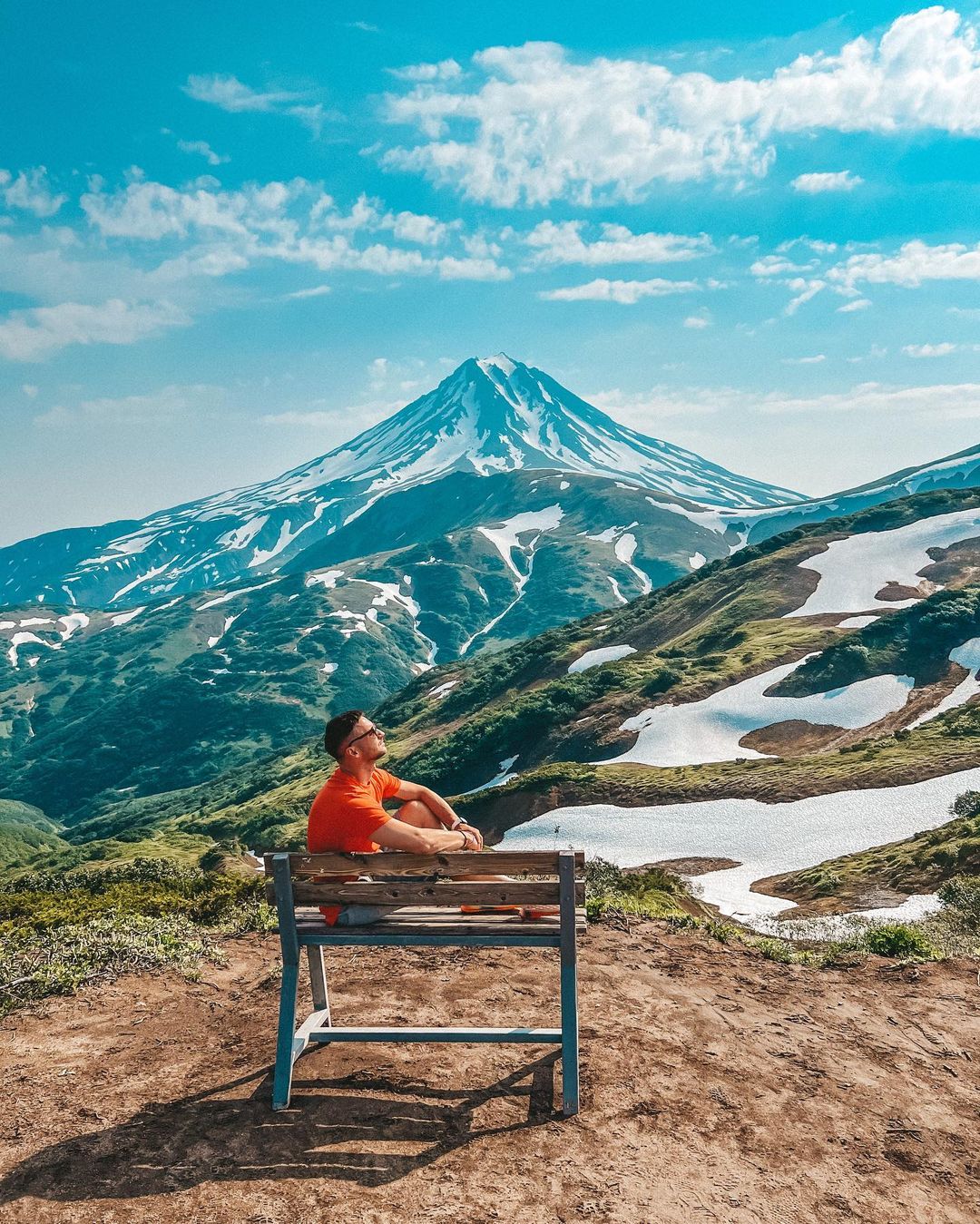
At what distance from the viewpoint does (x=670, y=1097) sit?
17.4 ft

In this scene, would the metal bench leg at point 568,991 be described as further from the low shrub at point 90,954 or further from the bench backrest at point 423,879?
the low shrub at point 90,954

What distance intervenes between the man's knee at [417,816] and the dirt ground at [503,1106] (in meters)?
1.61

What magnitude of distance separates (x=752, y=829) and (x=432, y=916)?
24841 mm

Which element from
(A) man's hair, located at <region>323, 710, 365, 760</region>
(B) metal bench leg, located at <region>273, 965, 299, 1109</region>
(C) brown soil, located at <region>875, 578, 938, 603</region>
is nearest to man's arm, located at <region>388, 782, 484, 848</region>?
(A) man's hair, located at <region>323, 710, 365, 760</region>

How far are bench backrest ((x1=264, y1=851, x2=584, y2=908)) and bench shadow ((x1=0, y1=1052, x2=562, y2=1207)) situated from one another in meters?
1.24

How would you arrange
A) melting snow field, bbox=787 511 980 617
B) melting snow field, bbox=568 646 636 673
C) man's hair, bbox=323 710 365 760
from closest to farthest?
man's hair, bbox=323 710 365 760
melting snow field, bbox=787 511 980 617
melting snow field, bbox=568 646 636 673

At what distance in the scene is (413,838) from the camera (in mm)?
5574

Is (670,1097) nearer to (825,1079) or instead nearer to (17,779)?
(825,1079)

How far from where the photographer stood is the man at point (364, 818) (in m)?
5.57

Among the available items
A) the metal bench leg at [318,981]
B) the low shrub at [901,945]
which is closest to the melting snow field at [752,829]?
the low shrub at [901,945]

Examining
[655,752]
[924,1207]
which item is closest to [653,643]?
[655,752]

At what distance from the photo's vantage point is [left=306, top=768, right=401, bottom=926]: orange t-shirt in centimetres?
571

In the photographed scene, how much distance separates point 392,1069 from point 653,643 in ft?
207

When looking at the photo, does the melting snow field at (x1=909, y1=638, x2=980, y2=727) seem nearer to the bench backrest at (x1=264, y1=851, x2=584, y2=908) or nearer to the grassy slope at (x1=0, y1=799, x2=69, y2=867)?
the bench backrest at (x1=264, y1=851, x2=584, y2=908)
